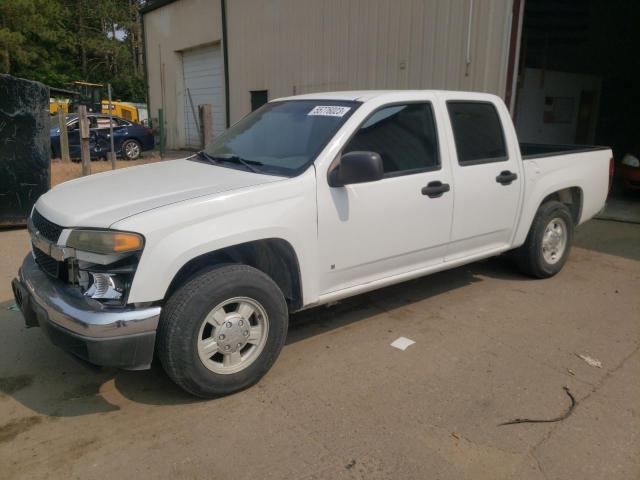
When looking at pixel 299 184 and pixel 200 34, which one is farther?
pixel 200 34

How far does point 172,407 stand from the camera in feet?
10.4

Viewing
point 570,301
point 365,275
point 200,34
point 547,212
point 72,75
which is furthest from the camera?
point 72,75

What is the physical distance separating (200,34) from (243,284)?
50.3 ft

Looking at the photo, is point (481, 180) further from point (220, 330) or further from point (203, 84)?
point (203, 84)

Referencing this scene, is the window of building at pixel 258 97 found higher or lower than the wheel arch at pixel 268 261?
higher

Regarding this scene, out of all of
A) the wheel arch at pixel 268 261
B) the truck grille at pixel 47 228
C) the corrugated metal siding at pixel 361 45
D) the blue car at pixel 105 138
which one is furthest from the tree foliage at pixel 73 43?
the wheel arch at pixel 268 261

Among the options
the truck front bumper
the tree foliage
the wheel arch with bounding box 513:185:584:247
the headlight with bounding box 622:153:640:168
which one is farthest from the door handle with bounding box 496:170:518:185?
the tree foliage

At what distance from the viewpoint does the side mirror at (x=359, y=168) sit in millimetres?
3365

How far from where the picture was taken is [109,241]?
2.81 m

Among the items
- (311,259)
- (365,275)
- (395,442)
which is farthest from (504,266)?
(395,442)

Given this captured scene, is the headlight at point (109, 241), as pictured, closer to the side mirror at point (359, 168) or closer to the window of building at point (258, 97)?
the side mirror at point (359, 168)

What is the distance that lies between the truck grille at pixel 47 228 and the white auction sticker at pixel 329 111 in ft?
6.37

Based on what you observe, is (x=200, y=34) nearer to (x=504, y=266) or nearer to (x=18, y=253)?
(x=18, y=253)

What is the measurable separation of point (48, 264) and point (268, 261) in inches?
53.1
